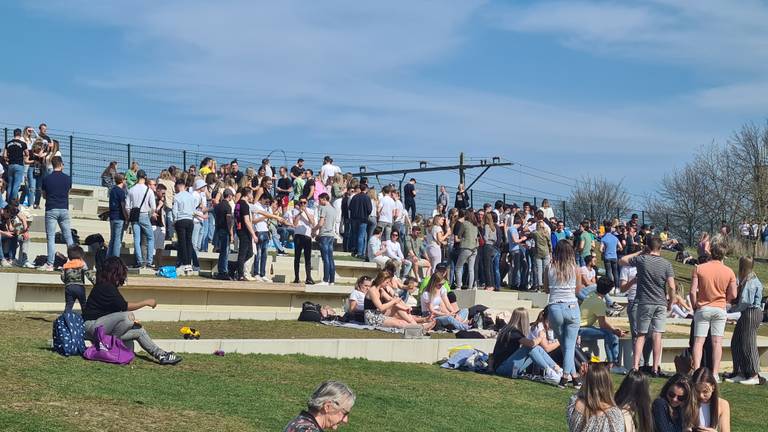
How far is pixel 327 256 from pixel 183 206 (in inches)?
115

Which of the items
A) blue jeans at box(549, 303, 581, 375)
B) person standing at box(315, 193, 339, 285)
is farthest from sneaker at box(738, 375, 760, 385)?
person standing at box(315, 193, 339, 285)

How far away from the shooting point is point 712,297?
14.9 metres

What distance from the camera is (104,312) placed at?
12375 mm

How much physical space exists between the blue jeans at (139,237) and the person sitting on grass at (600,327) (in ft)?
25.6

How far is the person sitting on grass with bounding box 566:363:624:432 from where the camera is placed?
25.3 ft

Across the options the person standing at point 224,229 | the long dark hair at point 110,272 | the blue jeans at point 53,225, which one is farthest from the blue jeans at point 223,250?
the long dark hair at point 110,272

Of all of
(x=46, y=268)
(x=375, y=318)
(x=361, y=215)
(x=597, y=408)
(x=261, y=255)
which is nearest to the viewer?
(x=597, y=408)

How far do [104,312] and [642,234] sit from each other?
898 inches

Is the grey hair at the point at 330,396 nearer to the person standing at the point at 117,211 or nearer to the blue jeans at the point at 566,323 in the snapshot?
the blue jeans at the point at 566,323

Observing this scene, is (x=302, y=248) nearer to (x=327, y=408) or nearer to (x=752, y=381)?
(x=752, y=381)

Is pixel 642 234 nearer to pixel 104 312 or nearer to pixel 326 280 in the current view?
pixel 326 280

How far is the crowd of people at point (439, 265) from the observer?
12.4 meters

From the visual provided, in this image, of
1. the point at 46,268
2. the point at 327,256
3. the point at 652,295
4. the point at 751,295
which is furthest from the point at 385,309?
the point at 46,268

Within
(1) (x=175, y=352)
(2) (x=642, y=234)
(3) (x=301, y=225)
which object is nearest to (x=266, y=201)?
(3) (x=301, y=225)
